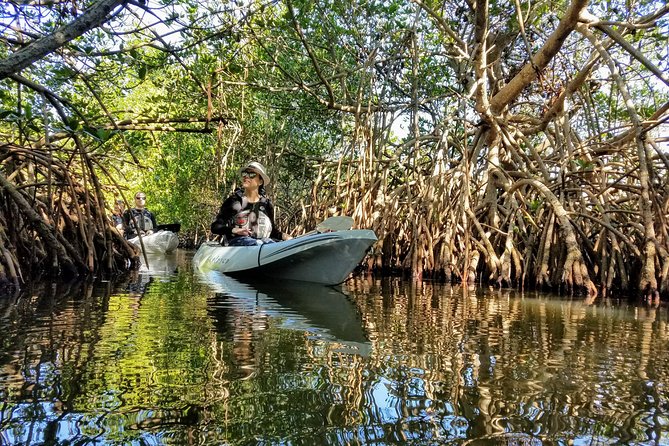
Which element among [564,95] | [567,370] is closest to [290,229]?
[564,95]

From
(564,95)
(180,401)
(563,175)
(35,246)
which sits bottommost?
(180,401)

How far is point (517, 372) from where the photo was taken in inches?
79.9

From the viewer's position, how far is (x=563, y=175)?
6438 mm

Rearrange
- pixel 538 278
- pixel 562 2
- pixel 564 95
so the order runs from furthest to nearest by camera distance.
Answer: pixel 562 2
pixel 564 95
pixel 538 278

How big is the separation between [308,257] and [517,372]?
3.90m

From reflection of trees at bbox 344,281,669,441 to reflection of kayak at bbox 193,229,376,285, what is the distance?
5.81 ft

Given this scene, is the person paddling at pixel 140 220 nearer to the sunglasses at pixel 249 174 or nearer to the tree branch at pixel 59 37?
the sunglasses at pixel 249 174

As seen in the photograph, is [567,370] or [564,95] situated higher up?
[564,95]

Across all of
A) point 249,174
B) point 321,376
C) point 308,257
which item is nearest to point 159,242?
point 249,174

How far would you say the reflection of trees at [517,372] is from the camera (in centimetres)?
147

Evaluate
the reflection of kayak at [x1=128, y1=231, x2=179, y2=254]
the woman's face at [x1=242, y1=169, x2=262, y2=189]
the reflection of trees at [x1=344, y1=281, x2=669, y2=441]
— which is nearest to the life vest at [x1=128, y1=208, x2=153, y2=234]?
the reflection of kayak at [x1=128, y1=231, x2=179, y2=254]

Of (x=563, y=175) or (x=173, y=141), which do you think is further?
(x=173, y=141)

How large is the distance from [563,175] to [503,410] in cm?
542

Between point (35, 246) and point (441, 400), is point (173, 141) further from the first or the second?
point (441, 400)
